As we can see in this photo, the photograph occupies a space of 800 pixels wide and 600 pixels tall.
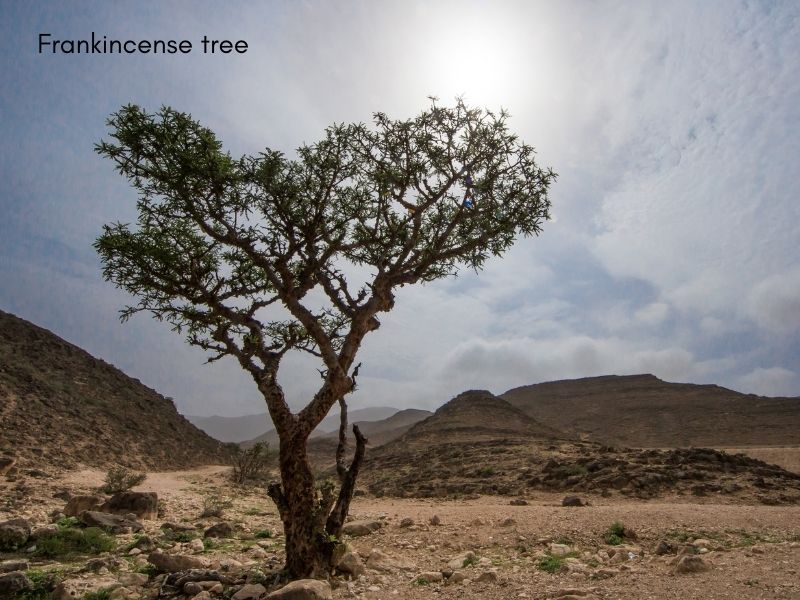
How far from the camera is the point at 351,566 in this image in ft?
27.5

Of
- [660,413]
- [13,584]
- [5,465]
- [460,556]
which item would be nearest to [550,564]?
[460,556]

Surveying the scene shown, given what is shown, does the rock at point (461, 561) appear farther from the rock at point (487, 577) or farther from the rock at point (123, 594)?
the rock at point (123, 594)

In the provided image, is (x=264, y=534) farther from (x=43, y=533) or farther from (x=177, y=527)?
(x=43, y=533)

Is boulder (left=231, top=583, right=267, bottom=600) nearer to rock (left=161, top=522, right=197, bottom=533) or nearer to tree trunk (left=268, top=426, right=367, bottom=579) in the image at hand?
tree trunk (left=268, top=426, right=367, bottom=579)

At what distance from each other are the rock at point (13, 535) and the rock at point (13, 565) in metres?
1.58

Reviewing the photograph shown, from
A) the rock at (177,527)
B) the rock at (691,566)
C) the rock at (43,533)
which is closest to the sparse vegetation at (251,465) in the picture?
the rock at (177,527)

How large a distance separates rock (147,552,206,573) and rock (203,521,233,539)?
3.58 metres

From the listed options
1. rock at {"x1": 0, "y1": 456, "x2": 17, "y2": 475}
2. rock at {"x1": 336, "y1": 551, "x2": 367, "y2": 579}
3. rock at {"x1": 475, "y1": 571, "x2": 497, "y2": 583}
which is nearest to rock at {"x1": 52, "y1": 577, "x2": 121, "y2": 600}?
rock at {"x1": 336, "y1": 551, "x2": 367, "y2": 579}

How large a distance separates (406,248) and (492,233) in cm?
230

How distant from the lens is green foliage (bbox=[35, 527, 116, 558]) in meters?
9.16

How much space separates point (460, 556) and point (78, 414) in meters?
32.5

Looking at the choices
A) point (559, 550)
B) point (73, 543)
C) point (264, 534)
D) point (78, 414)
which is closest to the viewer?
point (73, 543)

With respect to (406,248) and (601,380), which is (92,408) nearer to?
(406,248)

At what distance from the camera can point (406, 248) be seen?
963cm
